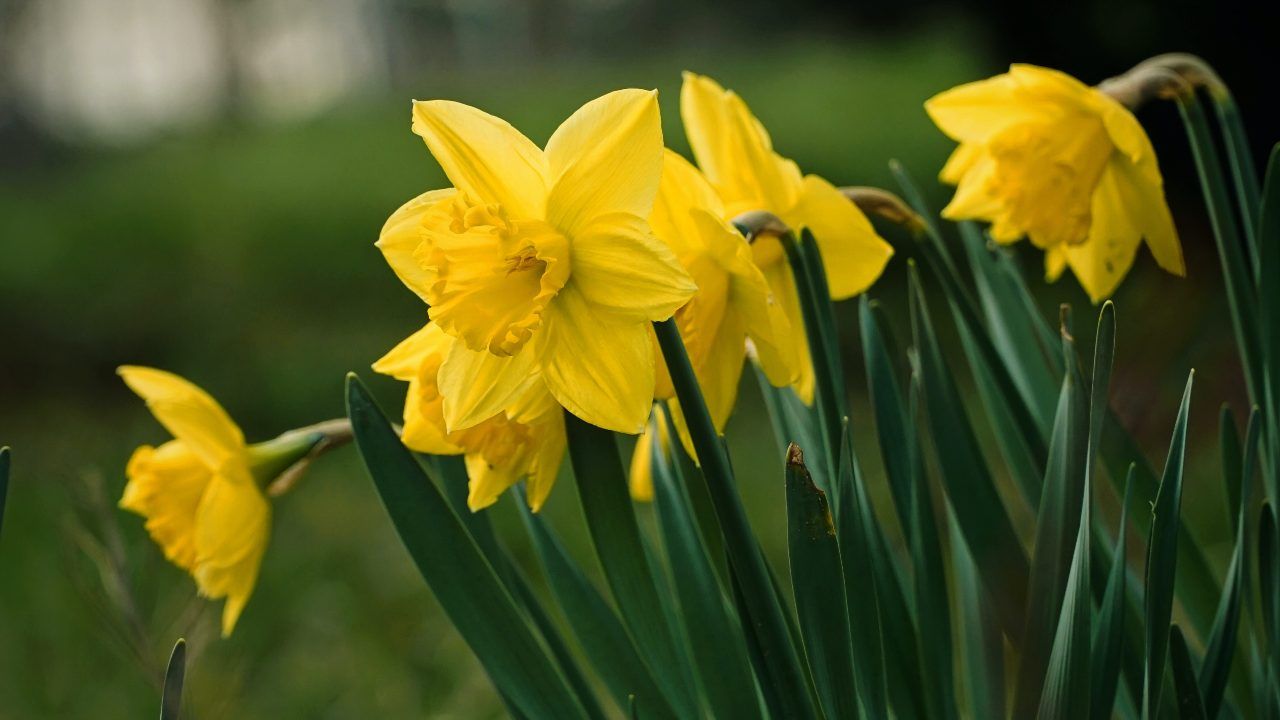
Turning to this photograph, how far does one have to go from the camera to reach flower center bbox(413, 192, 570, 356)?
0.54m

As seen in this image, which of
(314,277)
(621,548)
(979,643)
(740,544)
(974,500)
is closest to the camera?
(740,544)

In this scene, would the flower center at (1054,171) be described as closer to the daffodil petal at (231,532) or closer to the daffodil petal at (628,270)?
the daffodil petal at (628,270)

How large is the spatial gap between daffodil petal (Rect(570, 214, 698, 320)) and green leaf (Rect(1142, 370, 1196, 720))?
0.28 metres

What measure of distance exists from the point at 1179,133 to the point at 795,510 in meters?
3.37

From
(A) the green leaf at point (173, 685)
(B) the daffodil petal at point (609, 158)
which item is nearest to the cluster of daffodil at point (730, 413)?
(B) the daffodil petal at point (609, 158)

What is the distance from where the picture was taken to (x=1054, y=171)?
0.75m

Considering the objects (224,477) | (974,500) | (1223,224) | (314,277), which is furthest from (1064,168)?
(314,277)

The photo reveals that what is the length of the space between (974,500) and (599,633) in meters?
0.24

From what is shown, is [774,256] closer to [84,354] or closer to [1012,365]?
[1012,365]

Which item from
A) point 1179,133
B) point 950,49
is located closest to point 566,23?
point 950,49

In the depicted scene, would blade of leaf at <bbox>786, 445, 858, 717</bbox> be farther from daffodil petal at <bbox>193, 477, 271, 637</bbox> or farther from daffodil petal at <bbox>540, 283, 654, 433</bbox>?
daffodil petal at <bbox>193, 477, 271, 637</bbox>

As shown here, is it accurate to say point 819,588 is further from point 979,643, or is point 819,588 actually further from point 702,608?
point 979,643

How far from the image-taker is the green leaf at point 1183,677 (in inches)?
25.7

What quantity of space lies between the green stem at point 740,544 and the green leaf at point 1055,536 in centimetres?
15
